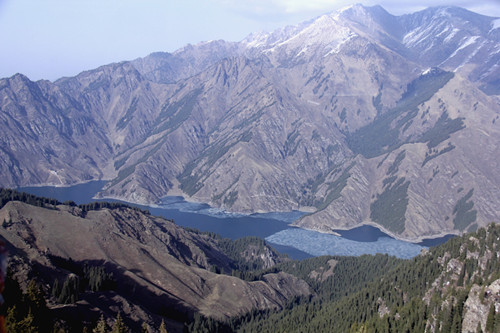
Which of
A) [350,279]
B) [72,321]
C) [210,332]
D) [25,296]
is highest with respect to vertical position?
[25,296]

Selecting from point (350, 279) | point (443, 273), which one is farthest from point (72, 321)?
point (350, 279)

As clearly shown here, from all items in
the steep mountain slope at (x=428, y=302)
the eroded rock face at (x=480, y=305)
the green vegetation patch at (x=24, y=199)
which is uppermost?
the green vegetation patch at (x=24, y=199)

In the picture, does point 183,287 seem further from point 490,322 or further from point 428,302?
point 490,322

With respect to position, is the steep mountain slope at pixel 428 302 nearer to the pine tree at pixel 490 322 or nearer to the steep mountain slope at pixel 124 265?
the pine tree at pixel 490 322

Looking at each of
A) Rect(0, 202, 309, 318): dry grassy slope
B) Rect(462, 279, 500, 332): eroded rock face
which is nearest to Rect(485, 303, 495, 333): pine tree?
Rect(462, 279, 500, 332): eroded rock face

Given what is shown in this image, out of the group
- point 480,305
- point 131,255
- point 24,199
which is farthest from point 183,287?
point 480,305

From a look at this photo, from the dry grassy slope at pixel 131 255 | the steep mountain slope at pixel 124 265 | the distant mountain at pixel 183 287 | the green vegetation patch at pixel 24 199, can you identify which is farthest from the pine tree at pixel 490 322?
the green vegetation patch at pixel 24 199

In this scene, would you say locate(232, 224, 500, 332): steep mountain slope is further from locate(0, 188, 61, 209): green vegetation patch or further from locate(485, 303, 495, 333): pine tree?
locate(0, 188, 61, 209): green vegetation patch

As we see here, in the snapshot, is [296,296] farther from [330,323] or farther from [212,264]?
[330,323]
